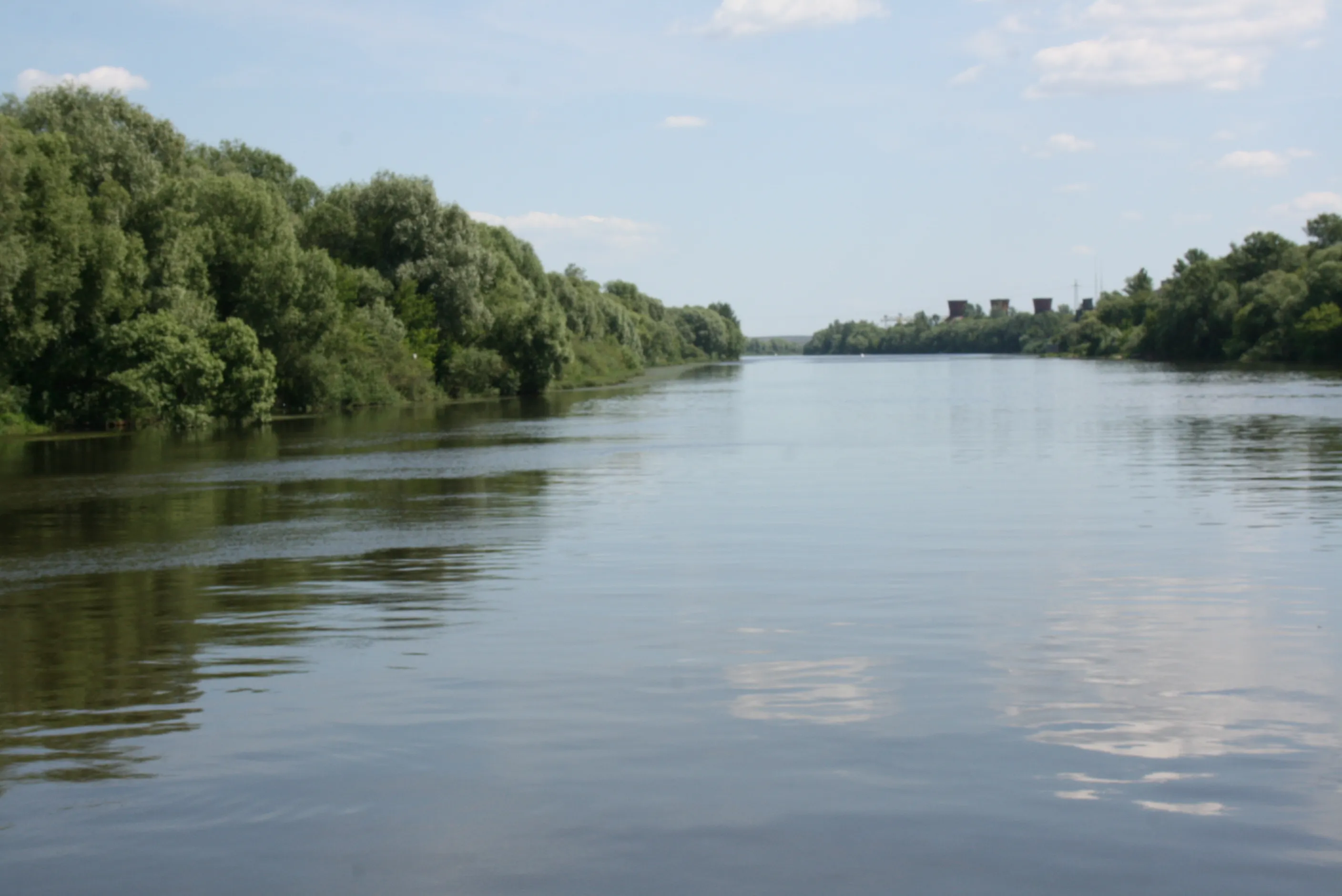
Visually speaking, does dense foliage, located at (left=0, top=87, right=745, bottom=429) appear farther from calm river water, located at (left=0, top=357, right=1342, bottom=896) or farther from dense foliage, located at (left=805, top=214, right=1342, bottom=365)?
dense foliage, located at (left=805, top=214, right=1342, bottom=365)

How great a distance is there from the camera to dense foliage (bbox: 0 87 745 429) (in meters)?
44.5

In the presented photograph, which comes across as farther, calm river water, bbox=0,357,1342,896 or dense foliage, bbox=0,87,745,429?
dense foliage, bbox=0,87,745,429

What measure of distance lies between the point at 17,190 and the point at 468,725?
4003 centimetres

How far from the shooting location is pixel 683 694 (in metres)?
9.45

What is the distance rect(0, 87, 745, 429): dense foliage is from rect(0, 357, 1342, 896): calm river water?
949 inches

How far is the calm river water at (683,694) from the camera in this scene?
6.46m

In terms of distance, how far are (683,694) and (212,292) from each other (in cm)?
5095

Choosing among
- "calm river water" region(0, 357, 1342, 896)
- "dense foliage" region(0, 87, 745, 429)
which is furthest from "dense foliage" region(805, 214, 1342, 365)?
"calm river water" region(0, 357, 1342, 896)

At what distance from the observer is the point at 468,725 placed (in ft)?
28.5

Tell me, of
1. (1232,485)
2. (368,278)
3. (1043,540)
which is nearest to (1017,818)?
(1043,540)

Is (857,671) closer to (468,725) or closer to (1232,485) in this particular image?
(468,725)

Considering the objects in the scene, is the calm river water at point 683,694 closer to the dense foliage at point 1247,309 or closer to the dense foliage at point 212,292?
the dense foliage at point 212,292

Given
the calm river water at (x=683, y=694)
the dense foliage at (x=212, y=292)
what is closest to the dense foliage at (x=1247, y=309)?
the dense foliage at (x=212, y=292)

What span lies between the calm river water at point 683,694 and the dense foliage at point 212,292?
24107 millimetres
